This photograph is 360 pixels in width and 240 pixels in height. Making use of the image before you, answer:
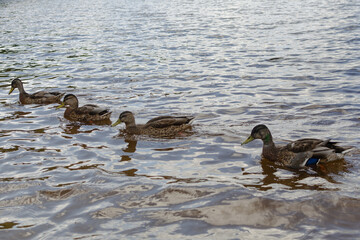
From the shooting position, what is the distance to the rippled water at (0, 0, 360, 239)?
6473mm

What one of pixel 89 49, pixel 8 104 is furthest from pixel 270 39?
pixel 8 104

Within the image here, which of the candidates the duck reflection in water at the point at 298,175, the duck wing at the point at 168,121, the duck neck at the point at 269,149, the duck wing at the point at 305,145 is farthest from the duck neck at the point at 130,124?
the duck wing at the point at 305,145

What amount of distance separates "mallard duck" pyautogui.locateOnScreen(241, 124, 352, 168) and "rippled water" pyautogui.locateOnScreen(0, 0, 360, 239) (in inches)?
7.2

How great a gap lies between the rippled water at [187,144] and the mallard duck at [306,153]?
0.18m

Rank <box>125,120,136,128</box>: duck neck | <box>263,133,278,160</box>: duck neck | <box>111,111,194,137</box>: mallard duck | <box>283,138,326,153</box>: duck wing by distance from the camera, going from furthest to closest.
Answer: <box>125,120,136,128</box>: duck neck
<box>111,111,194,137</box>: mallard duck
<box>263,133,278,160</box>: duck neck
<box>283,138,326,153</box>: duck wing

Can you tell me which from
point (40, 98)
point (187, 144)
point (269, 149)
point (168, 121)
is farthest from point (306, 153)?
point (40, 98)

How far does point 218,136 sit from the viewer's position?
10.2 meters

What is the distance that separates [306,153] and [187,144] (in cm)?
252

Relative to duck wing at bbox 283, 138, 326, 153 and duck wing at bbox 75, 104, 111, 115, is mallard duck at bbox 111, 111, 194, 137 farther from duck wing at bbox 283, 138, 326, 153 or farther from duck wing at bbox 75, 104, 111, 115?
duck wing at bbox 283, 138, 326, 153

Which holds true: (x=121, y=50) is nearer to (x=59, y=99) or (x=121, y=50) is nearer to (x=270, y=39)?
(x=270, y=39)

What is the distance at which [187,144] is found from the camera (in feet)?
32.3

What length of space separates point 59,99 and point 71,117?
2.12 meters

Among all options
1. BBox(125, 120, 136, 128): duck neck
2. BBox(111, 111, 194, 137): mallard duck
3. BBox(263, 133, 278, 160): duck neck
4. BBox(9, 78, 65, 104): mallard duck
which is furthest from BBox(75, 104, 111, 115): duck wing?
BBox(263, 133, 278, 160): duck neck

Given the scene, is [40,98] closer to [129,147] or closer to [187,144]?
[129,147]
